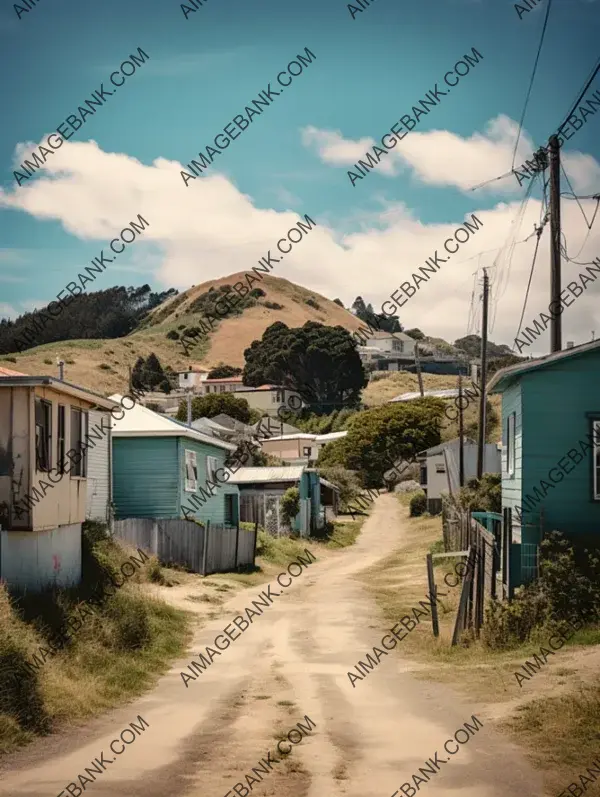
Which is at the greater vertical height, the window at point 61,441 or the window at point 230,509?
the window at point 61,441

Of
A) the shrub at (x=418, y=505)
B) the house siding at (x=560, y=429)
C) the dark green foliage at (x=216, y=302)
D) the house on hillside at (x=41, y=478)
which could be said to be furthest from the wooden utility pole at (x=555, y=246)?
the dark green foliage at (x=216, y=302)

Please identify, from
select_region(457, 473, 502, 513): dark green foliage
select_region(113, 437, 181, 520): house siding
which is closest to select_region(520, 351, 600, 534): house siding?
select_region(457, 473, 502, 513): dark green foliage

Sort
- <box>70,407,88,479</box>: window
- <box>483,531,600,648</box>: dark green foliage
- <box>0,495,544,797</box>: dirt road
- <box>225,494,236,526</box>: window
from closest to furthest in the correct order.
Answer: <box>0,495,544,797</box>: dirt road
<box>483,531,600,648</box>: dark green foliage
<box>70,407,88,479</box>: window
<box>225,494,236,526</box>: window

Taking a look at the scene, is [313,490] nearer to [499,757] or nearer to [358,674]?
[358,674]

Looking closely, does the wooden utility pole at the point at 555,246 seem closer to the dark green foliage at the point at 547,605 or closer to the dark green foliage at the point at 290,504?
the dark green foliage at the point at 547,605

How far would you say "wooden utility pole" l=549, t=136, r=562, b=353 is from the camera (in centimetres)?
2188

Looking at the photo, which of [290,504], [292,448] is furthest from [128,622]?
[292,448]

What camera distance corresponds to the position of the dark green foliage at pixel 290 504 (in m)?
44.6

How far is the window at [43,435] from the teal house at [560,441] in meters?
9.29

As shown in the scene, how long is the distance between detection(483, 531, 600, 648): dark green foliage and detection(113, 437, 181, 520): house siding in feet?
53.4

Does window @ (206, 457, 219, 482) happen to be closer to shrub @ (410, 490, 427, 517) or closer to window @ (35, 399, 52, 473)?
window @ (35, 399, 52, 473)

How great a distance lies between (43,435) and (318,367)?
282 feet

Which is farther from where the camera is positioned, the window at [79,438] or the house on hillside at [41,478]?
the window at [79,438]

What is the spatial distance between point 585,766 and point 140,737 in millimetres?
4893
